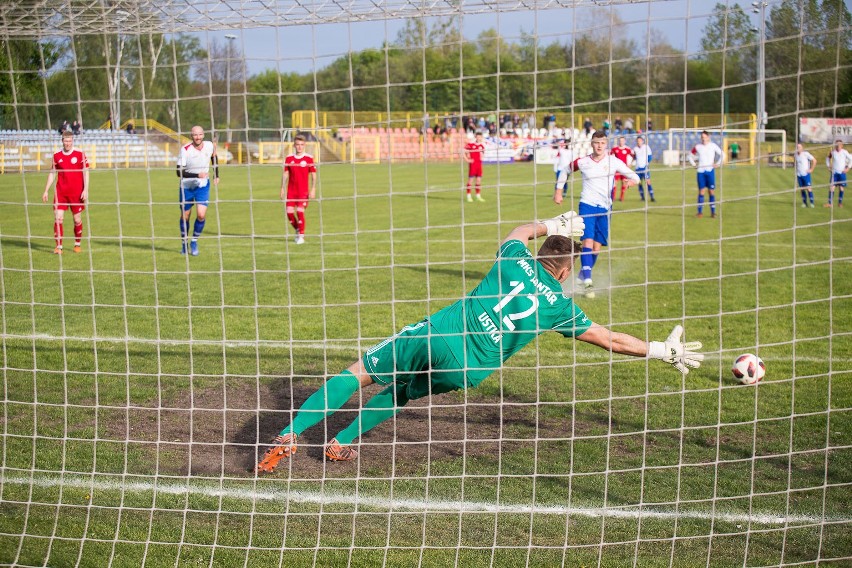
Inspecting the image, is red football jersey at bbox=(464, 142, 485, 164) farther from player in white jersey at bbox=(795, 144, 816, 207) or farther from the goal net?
player in white jersey at bbox=(795, 144, 816, 207)

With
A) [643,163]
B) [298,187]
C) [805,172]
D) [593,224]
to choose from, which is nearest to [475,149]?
[643,163]

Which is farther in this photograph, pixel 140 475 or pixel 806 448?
pixel 806 448

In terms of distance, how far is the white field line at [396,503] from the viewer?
4.88 metres

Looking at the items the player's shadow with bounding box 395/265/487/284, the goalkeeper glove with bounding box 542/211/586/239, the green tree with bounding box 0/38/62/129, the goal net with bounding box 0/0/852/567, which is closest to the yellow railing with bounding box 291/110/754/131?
the goal net with bounding box 0/0/852/567

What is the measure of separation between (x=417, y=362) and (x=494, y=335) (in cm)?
51

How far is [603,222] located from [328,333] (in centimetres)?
457

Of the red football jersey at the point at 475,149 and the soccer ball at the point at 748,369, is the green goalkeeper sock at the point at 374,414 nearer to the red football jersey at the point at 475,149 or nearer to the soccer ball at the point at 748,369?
the red football jersey at the point at 475,149

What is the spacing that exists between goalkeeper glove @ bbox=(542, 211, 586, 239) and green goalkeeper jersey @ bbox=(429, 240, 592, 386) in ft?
1.03

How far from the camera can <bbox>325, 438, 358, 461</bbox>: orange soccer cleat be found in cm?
561

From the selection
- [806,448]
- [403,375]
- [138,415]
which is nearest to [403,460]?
[403,375]

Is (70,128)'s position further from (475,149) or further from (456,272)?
(456,272)

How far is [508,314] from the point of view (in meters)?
5.00

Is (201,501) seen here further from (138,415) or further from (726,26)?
(726,26)

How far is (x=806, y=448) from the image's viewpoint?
232 inches
